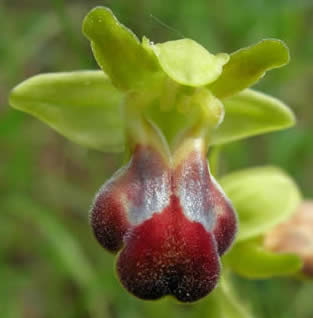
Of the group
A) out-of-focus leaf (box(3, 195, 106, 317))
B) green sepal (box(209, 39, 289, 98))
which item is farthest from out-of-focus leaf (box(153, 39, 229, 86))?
out-of-focus leaf (box(3, 195, 106, 317))

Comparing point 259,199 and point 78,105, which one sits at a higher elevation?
point 78,105

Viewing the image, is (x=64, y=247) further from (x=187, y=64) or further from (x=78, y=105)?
(x=187, y=64)

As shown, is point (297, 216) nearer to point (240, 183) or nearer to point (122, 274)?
point (240, 183)

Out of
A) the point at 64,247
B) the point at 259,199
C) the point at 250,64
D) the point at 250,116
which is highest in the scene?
the point at 250,64

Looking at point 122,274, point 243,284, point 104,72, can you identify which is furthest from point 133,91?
point 243,284

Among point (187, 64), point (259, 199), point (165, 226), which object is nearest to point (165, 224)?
point (165, 226)

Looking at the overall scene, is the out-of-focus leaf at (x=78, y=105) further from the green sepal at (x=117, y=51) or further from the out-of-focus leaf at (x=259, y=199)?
the out-of-focus leaf at (x=259, y=199)

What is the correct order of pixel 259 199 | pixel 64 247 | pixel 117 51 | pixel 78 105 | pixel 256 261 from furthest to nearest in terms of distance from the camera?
pixel 64 247, pixel 259 199, pixel 256 261, pixel 78 105, pixel 117 51
